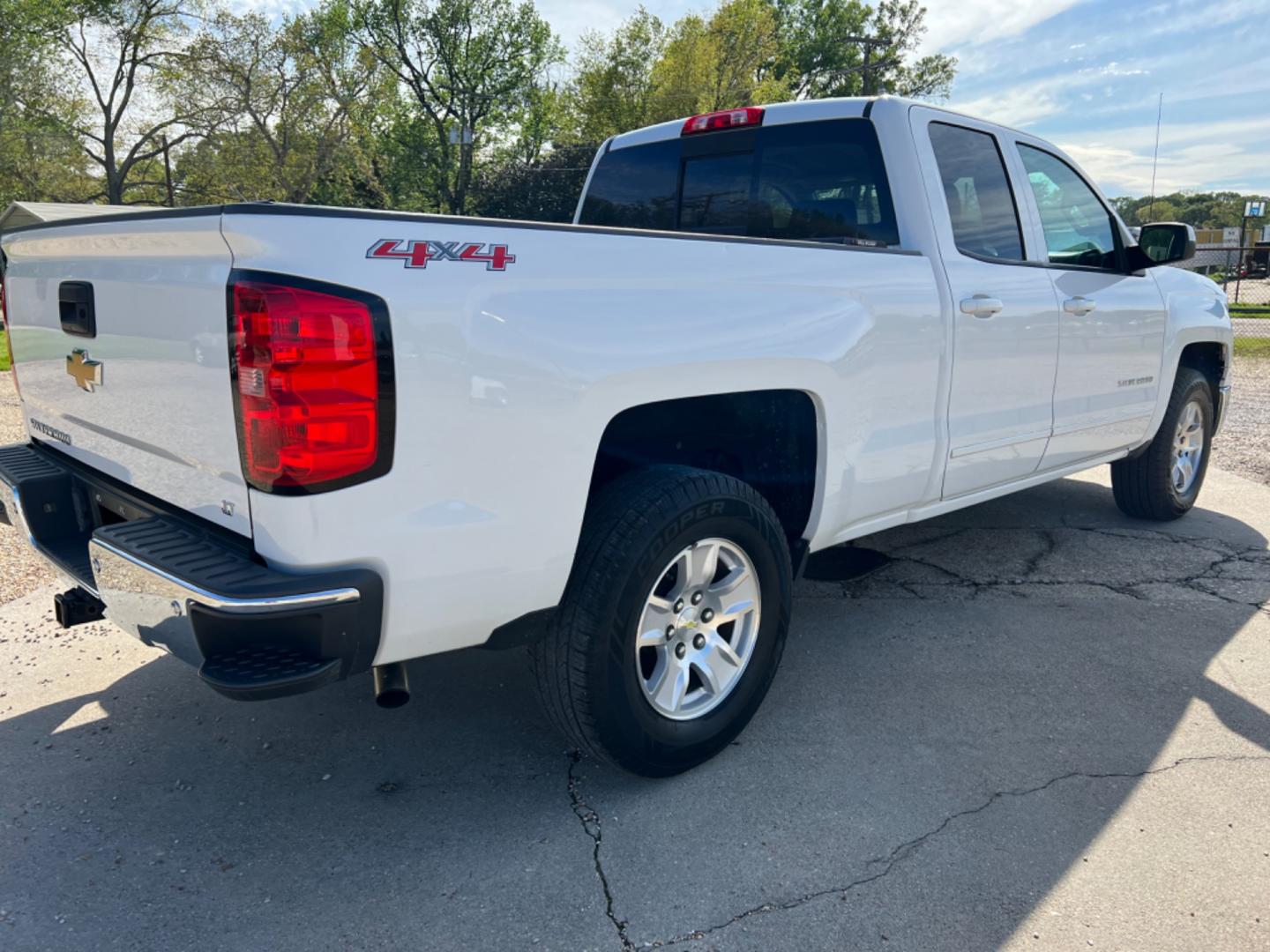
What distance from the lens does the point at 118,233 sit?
2309 millimetres

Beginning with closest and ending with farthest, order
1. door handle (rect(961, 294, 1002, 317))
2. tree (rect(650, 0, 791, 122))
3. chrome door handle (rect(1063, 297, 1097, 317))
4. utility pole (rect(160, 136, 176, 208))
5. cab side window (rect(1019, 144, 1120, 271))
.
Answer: door handle (rect(961, 294, 1002, 317))
chrome door handle (rect(1063, 297, 1097, 317))
cab side window (rect(1019, 144, 1120, 271))
utility pole (rect(160, 136, 176, 208))
tree (rect(650, 0, 791, 122))

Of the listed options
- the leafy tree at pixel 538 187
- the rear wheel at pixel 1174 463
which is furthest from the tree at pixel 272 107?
the rear wheel at pixel 1174 463

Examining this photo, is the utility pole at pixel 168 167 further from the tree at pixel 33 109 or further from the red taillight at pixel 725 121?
the red taillight at pixel 725 121

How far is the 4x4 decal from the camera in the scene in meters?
1.91

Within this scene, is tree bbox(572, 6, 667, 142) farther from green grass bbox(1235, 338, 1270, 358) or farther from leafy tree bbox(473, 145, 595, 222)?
green grass bbox(1235, 338, 1270, 358)

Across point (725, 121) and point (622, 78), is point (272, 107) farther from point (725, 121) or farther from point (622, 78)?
point (725, 121)

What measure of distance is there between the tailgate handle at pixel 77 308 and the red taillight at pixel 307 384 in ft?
2.87

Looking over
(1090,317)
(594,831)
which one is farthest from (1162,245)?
(594,831)

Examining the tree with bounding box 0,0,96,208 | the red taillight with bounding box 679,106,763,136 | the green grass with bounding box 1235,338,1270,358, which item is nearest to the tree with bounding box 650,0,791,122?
the tree with bounding box 0,0,96,208

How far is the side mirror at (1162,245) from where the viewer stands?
175 inches

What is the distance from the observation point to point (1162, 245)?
4.65 metres

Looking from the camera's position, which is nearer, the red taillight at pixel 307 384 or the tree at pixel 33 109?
the red taillight at pixel 307 384

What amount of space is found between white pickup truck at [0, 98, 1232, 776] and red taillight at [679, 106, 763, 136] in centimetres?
2

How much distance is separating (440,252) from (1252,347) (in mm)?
17847
